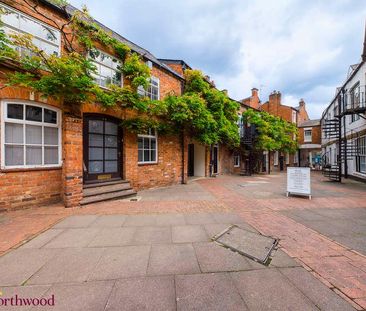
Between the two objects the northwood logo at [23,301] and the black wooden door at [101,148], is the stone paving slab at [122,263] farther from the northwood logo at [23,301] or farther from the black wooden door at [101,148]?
the black wooden door at [101,148]

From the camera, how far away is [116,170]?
23.4ft

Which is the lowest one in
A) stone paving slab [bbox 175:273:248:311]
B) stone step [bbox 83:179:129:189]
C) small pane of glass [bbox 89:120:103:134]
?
stone paving slab [bbox 175:273:248:311]

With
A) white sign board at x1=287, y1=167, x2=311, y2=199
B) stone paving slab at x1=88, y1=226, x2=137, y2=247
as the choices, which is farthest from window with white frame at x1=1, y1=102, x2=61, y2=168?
white sign board at x1=287, y1=167, x2=311, y2=199

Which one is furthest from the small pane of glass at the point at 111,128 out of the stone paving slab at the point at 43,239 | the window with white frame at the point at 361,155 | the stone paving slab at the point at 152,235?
the window with white frame at the point at 361,155

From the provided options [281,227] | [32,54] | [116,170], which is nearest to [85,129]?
[116,170]

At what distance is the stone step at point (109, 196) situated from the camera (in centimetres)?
564

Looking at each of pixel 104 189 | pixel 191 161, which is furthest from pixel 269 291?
pixel 191 161

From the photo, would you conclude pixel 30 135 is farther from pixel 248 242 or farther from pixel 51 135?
pixel 248 242

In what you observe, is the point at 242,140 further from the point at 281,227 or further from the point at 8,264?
the point at 8,264

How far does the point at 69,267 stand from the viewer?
8.23 feet

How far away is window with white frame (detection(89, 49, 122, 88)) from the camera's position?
257 inches

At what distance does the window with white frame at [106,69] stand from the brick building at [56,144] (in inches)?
1.4

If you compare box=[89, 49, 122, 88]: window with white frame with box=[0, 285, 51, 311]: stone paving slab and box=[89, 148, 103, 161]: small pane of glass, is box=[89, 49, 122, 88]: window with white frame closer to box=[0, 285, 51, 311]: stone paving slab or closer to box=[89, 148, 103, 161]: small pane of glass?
box=[89, 148, 103, 161]: small pane of glass

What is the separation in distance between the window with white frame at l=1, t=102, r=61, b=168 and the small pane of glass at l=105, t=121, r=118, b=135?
1543mm
